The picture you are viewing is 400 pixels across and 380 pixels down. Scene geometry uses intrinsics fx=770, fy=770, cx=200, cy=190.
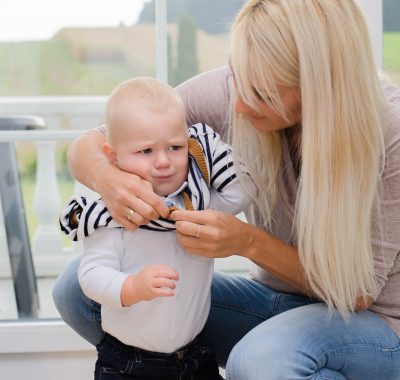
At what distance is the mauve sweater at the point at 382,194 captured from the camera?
1.55 m

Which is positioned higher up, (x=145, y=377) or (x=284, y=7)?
(x=284, y=7)

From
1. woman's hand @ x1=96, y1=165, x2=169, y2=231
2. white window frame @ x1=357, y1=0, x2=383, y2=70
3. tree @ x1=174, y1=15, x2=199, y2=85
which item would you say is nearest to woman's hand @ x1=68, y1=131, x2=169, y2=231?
woman's hand @ x1=96, y1=165, x2=169, y2=231

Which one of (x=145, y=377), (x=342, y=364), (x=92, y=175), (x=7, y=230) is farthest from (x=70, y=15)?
(x=342, y=364)

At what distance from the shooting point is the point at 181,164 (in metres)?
1.53

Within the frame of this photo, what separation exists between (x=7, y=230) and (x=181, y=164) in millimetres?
1118

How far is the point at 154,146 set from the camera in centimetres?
150

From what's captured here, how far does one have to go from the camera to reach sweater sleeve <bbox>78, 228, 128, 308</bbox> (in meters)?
1.48

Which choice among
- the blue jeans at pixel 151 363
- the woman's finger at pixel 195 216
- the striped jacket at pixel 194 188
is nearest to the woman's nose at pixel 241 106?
the striped jacket at pixel 194 188

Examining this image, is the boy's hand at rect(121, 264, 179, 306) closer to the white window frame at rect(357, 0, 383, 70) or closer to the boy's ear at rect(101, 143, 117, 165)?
the boy's ear at rect(101, 143, 117, 165)

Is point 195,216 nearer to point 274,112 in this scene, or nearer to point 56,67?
point 274,112

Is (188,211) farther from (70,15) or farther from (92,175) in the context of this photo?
(70,15)

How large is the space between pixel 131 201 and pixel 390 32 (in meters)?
1.10

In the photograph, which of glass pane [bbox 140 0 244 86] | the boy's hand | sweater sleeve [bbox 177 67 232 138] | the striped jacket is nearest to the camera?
the boy's hand

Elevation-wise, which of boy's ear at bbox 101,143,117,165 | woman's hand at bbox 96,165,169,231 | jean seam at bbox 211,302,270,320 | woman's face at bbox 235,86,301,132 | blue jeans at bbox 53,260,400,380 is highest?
woman's face at bbox 235,86,301,132
